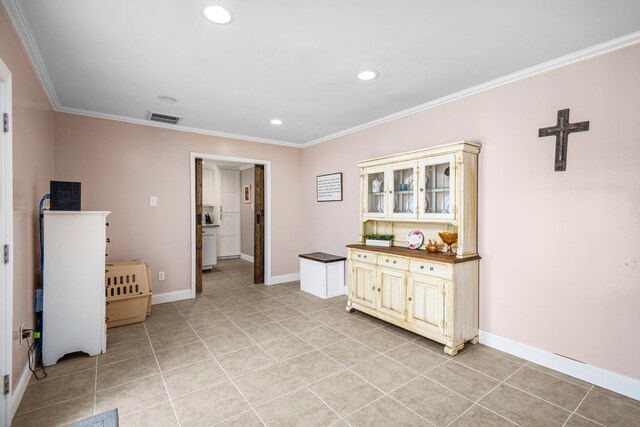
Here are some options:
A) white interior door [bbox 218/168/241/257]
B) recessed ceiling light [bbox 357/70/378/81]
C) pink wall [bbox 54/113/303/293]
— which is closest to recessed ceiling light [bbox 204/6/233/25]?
recessed ceiling light [bbox 357/70/378/81]

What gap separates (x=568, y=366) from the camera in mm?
2361

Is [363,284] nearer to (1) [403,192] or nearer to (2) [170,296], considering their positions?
(1) [403,192]

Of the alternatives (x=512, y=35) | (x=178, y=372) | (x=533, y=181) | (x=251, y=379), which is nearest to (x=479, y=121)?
(x=533, y=181)

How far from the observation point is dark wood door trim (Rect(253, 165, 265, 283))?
17.1 ft

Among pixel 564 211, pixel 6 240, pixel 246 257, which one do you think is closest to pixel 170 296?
pixel 6 240

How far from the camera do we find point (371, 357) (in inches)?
105

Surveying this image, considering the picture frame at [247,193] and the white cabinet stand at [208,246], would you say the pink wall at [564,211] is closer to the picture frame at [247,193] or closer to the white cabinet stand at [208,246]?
the white cabinet stand at [208,246]

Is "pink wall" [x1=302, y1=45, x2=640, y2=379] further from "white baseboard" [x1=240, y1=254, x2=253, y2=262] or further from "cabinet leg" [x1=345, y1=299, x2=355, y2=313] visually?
"white baseboard" [x1=240, y1=254, x2=253, y2=262]

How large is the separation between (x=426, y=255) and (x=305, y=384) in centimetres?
156

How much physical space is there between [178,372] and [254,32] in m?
2.57

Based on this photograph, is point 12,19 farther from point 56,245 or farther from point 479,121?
point 479,121

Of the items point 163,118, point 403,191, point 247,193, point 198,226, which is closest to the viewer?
point 403,191

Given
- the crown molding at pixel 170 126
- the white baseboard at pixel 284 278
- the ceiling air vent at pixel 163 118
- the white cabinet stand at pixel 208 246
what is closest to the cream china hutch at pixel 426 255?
the white baseboard at pixel 284 278

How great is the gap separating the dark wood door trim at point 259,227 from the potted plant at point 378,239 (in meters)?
2.12
